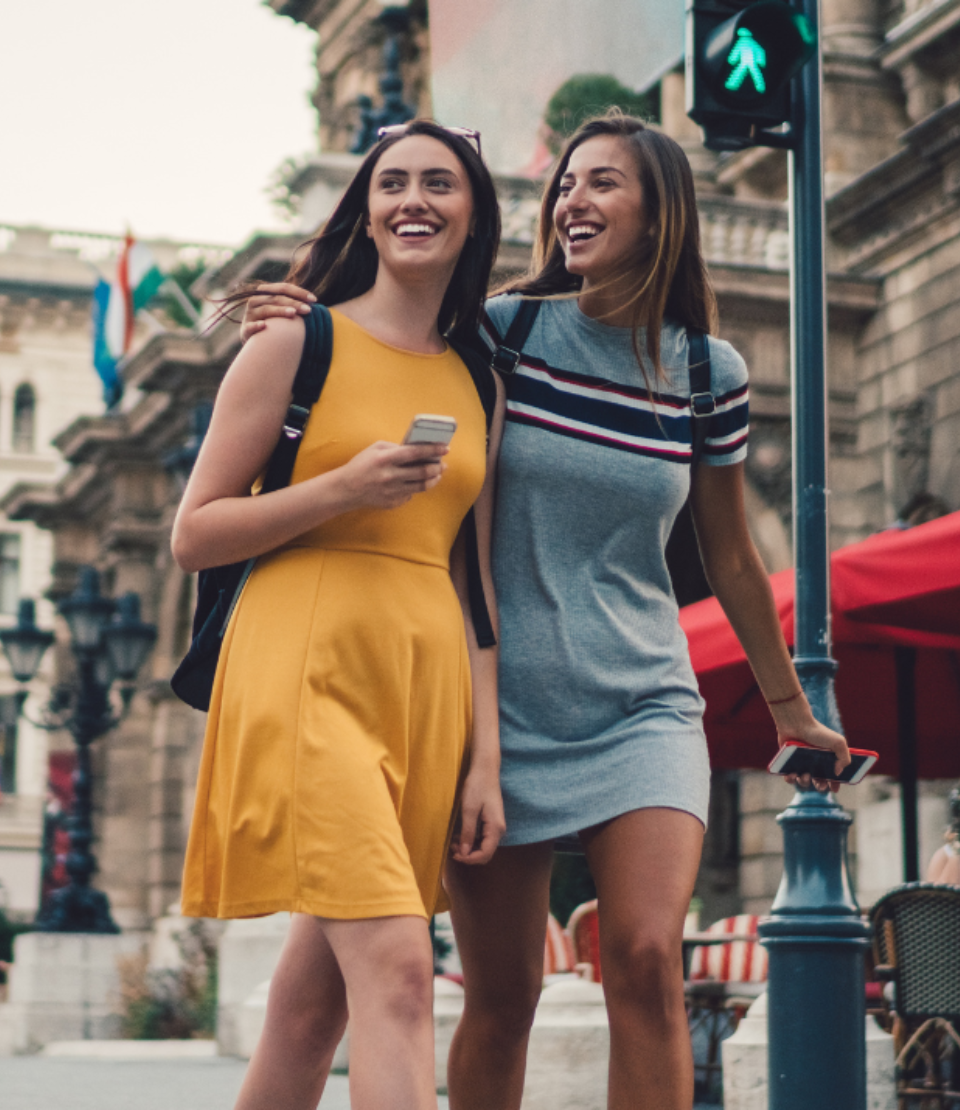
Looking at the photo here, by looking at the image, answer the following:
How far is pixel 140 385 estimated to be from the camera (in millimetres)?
22094

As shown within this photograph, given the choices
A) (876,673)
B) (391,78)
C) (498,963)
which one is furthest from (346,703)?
(391,78)

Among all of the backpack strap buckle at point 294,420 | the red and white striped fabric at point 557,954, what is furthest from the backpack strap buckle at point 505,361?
the red and white striped fabric at point 557,954

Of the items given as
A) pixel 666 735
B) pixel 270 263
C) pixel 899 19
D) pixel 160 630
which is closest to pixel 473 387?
pixel 666 735

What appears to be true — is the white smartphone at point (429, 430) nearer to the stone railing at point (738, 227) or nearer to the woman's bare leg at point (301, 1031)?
the woman's bare leg at point (301, 1031)

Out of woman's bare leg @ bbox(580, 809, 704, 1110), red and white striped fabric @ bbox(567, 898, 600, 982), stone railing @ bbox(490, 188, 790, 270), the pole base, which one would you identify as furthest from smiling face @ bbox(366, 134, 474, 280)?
stone railing @ bbox(490, 188, 790, 270)

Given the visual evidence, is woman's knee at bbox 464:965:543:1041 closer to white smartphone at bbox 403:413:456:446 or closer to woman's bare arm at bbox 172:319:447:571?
woman's bare arm at bbox 172:319:447:571

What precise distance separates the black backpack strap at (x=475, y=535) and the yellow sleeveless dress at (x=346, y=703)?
0.12 m

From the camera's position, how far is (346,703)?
314cm

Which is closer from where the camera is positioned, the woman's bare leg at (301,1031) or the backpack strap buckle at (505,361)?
the woman's bare leg at (301,1031)

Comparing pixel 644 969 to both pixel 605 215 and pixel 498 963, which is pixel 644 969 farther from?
pixel 605 215

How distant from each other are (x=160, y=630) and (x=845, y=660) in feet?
47.7

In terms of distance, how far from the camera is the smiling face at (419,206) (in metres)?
3.38

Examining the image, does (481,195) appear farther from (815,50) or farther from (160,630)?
(160,630)

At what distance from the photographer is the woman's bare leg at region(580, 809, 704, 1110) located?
3295 millimetres
